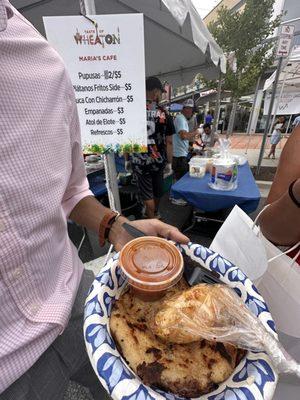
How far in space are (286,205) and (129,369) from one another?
2.04 feet

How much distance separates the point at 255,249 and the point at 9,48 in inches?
33.5

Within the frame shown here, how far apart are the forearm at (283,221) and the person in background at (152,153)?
2185 millimetres

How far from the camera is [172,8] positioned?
1.72 meters

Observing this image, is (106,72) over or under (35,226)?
over

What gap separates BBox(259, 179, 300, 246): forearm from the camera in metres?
0.68

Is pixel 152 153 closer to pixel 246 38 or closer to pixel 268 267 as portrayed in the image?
pixel 268 267

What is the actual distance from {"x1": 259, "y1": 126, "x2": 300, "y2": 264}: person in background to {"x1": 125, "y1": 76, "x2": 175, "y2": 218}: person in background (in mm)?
2087

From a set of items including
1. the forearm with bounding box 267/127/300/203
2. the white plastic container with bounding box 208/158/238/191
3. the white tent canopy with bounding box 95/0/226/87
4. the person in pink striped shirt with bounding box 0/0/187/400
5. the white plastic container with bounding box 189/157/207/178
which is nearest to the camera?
the person in pink striped shirt with bounding box 0/0/187/400

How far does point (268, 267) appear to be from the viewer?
2.31ft

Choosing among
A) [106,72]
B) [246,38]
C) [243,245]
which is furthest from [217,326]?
[246,38]

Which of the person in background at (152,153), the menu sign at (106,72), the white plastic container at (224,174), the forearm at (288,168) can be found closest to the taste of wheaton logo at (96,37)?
the menu sign at (106,72)

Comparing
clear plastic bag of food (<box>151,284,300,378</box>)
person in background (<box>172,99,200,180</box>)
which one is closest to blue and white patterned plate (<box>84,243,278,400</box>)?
clear plastic bag of food (<box>151,284,300,378</box>)

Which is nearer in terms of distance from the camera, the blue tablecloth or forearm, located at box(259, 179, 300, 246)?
forearm, located at box(259, 179, 300, 246)

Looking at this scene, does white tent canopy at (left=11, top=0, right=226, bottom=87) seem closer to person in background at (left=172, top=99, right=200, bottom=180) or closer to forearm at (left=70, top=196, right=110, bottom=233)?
person in background at (left=172, top=99, right=200, bottom=180)
